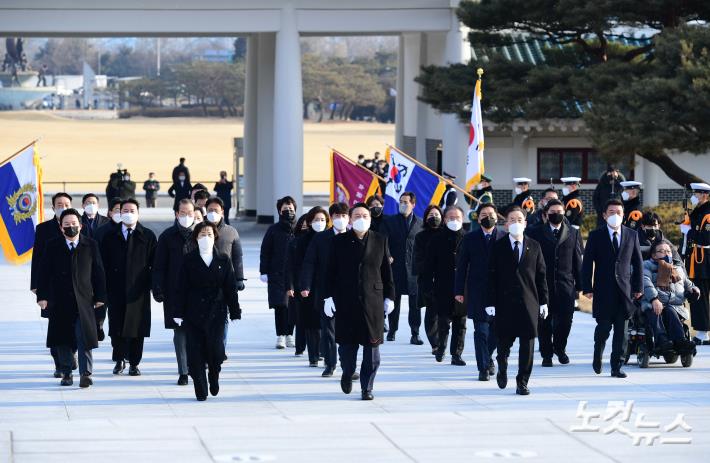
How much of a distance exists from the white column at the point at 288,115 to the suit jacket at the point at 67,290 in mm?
19727

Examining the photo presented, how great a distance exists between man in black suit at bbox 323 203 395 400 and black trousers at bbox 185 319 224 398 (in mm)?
1079

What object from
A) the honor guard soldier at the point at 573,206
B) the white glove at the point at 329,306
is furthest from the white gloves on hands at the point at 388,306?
the honor guard soldier at the point at 573,206

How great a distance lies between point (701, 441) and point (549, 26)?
2110cm

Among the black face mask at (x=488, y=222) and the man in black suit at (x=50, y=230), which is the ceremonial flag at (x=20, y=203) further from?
the black face mask at (x=488, y=222)

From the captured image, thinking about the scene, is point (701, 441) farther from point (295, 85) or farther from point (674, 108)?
point (295, 85)

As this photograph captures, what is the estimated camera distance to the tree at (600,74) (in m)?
27.0

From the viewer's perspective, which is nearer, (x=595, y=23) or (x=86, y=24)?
(x=595, y=23)

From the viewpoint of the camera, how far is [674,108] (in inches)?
1071

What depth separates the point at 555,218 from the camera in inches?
627

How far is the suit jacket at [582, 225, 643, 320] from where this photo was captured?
14914 mm

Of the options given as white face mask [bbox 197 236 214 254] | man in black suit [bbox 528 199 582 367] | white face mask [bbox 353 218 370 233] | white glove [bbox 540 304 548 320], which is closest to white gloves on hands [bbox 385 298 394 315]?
white face mask [bbox 353 218 370 233]

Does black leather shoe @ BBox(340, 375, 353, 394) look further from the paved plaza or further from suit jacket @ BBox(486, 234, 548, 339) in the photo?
suit jacket @ BBox(486, 234, 548, 339)

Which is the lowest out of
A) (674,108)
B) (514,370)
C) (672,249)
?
(514,370)

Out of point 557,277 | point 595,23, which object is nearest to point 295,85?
point 595,23
